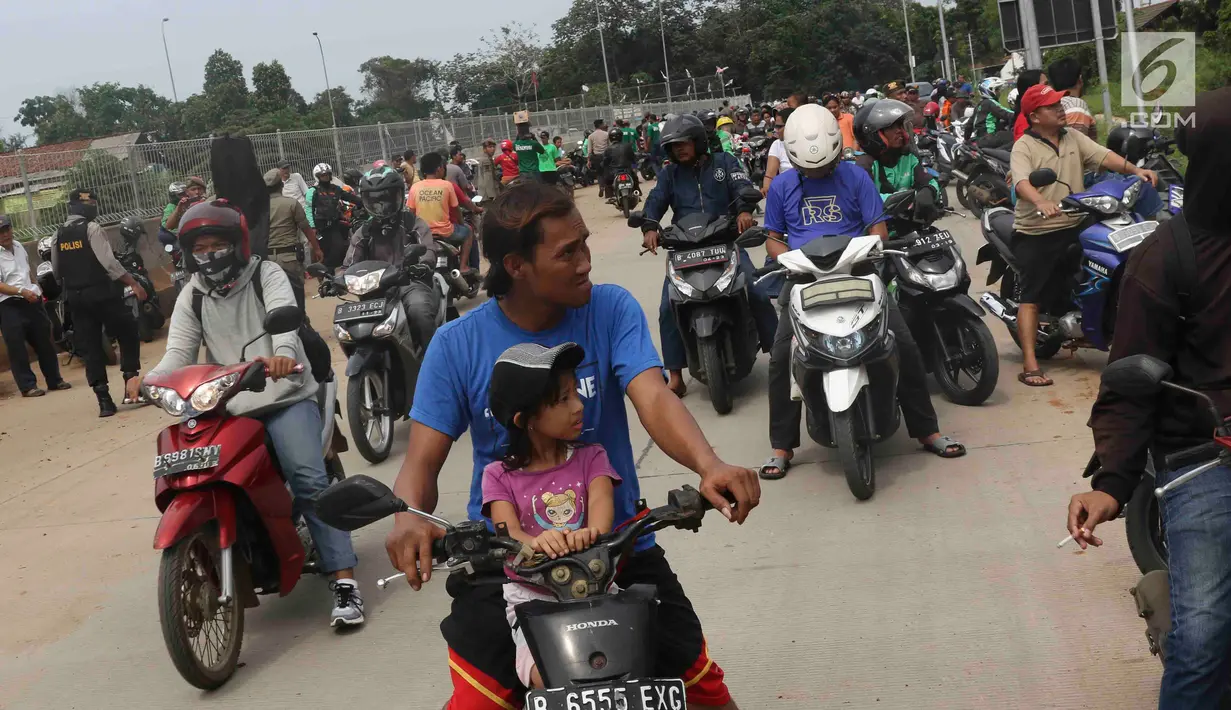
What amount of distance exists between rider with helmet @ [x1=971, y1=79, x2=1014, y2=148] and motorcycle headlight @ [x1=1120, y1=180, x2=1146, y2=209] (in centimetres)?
674

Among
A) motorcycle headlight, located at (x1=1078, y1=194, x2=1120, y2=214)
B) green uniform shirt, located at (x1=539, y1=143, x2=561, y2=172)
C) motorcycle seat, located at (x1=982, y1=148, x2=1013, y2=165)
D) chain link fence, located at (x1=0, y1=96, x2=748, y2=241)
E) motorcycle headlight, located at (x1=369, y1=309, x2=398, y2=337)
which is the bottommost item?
motorcycle headlight, located at (x1=369, y1=309, x2=398, y2=337)

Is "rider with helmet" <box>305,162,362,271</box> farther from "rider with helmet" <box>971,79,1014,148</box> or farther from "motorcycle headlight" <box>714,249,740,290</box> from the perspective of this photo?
"motorcycle headlight" <box>714,249,740,290</box>

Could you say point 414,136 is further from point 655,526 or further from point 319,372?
point 655,526

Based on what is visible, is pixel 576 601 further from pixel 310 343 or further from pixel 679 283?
pixel 679 283

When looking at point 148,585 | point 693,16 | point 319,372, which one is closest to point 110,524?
point 148,585

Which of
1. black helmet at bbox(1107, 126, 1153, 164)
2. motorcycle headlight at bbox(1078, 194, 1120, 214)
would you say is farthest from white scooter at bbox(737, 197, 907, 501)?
black helmet at bbox(1107, 126, 1153, 164)

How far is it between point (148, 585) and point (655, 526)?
15.1 ft

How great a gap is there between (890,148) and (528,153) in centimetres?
1524

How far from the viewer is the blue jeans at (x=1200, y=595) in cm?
276

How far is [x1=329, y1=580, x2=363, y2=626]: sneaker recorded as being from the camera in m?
5.44

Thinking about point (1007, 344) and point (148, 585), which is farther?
point (1007, 344)

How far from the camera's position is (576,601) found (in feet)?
8.25

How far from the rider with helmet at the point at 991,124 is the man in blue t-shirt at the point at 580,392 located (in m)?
12.0

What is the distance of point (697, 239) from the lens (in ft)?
27.6
